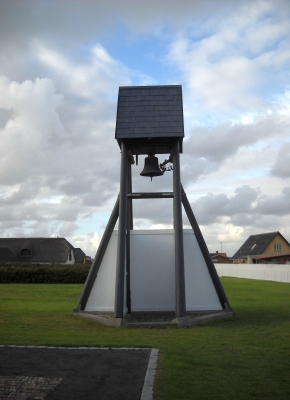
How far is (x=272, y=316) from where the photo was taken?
14836 mm

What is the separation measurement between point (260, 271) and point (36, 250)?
2912 cm

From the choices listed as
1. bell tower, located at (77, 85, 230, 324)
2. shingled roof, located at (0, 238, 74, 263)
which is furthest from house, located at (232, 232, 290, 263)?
bell tower, located at (77, 85, 230, 324)

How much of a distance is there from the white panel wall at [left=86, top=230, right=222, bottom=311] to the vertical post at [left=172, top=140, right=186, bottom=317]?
139cm

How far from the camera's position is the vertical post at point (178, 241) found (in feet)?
42.5

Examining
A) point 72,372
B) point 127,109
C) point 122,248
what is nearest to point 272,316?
point 122,248

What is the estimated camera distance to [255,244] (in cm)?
6775

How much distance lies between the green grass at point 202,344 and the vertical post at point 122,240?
2.77 ft

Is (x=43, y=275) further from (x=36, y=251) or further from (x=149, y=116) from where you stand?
(x=149, y=116)

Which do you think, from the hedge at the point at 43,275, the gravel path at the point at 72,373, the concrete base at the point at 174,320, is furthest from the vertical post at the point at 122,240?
the hedge at the point at 43,275

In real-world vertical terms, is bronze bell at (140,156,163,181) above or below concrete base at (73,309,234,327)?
above

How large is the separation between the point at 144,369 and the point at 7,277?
33775 millimetres

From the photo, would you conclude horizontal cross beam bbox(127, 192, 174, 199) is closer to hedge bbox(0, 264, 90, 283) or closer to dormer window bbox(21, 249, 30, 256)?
hedge bbox(0, 264, 90, 283)

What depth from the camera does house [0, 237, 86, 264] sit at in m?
57.8

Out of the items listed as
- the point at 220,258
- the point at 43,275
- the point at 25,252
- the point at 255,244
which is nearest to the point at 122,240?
the point at 43,275
